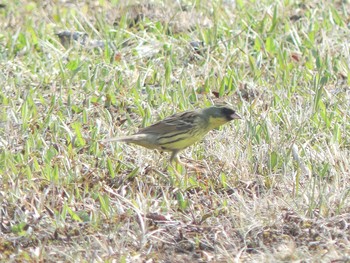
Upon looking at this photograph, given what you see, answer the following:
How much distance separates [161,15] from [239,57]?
1149 mm

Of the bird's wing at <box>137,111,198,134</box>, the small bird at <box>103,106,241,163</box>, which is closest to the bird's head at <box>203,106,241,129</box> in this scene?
the small bird at <box>103,106,241,163</box>

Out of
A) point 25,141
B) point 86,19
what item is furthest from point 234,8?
point 25,141

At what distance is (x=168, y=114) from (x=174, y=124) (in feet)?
2.35

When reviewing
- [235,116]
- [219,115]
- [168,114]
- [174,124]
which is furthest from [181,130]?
[168,114]

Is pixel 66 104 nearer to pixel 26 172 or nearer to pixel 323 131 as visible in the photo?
pixel 26 172

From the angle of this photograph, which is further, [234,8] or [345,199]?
[234,8]

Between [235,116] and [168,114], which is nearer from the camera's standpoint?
[235,116]

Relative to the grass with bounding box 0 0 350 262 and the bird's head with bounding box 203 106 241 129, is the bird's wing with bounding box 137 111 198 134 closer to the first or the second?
the bird's head with bounding box 203 106 241 129

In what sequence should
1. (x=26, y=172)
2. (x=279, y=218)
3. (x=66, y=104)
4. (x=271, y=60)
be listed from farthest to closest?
1. (x=271, y=60)
2. (x=66, y=104)
3. (x=26, y=172)
4. (x=279, y=218)

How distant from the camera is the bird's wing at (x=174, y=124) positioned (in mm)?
7746

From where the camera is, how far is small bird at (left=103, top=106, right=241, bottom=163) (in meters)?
7.68

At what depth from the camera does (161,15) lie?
1033 centimetres

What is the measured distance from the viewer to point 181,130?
7785 mm

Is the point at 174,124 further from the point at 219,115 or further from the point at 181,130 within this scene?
the point at 219,115
